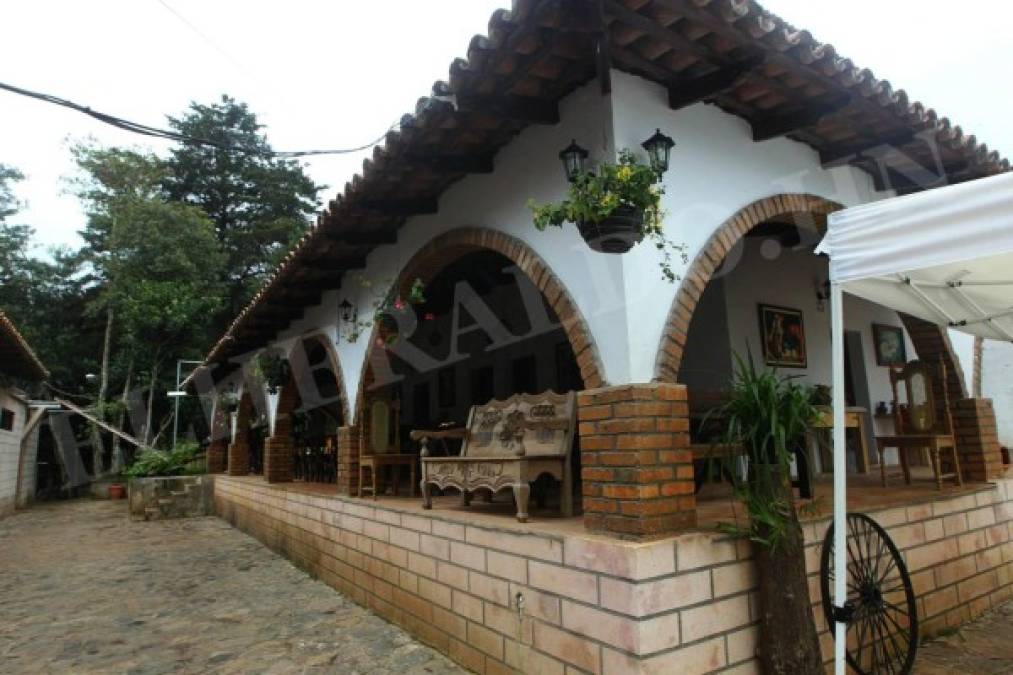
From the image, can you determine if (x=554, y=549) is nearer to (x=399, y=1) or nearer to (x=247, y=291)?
(x=399, y=1)

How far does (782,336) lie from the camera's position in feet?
21.3

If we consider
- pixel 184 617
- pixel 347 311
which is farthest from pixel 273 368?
pixel 184 617

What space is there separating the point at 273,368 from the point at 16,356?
22.0 ft

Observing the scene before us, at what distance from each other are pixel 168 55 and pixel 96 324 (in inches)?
768

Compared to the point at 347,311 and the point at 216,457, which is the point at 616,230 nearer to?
the point at 347,311

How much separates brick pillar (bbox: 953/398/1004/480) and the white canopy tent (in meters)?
2.48

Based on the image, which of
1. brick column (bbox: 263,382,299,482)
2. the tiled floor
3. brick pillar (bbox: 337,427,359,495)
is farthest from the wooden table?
brick column (bbox: 263,382,299,482)

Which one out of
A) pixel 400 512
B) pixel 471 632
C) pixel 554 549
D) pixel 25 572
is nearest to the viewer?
pixel 554 549

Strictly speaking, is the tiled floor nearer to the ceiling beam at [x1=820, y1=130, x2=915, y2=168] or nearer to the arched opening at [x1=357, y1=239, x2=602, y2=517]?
the arched opening at [x1=357, y1=239, x2=602, y2=517]

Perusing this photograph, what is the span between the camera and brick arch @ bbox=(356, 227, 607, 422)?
3.26 m

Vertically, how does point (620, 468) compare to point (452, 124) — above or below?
below

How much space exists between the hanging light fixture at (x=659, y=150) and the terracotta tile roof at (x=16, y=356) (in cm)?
939

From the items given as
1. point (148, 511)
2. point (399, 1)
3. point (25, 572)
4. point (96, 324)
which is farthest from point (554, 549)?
point (96, 324)

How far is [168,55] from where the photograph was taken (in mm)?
4828
